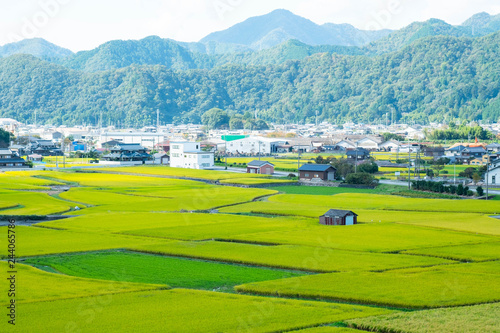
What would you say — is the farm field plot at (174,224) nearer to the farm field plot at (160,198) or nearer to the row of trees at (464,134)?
the farm field plot at (160,198)

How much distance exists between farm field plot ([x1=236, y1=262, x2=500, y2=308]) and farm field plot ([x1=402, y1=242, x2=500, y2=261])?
145 centimetres

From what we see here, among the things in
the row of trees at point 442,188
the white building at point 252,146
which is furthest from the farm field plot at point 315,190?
the white building at point 252,146

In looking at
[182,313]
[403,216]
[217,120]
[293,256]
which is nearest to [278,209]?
[403,216]

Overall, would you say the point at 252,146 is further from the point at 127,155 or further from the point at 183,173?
the point at 183,173

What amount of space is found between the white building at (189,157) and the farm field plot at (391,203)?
2090 cm

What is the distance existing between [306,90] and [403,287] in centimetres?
14266

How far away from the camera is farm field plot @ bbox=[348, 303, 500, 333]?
11375 millimetres

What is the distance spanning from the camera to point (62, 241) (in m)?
20.0

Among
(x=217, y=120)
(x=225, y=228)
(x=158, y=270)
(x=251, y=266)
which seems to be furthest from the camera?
(x=217, y=120)

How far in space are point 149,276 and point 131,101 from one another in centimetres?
12403

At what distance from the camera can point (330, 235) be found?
69.0ft

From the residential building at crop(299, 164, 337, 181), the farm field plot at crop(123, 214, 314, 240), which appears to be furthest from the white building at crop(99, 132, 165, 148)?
the farm field plot at crop(123, 214, 314, 240)

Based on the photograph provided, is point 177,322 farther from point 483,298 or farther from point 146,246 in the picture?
point 146,246

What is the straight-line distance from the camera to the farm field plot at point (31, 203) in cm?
2709
